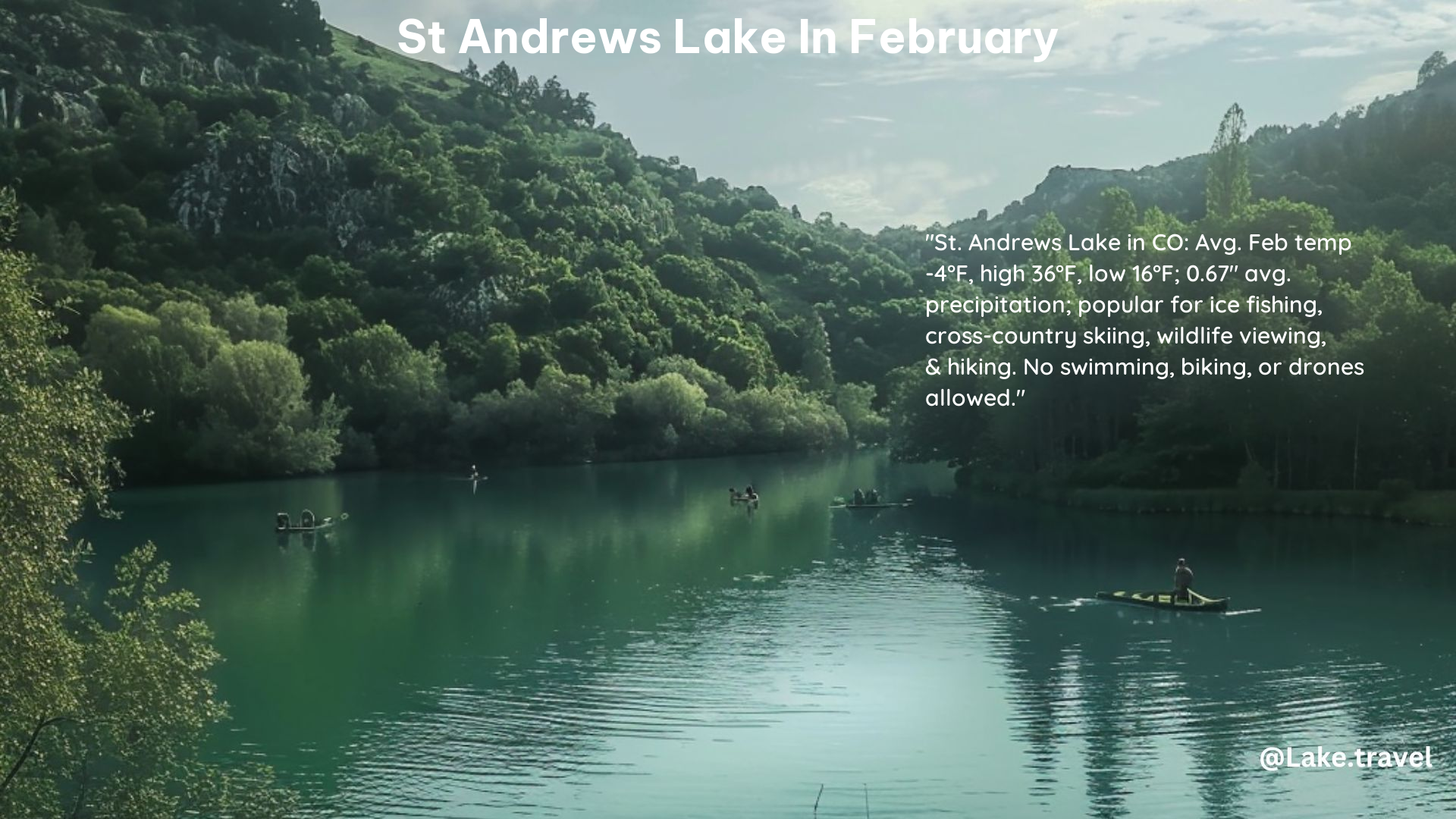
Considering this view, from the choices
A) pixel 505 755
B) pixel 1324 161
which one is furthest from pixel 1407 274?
pixel 1324 161

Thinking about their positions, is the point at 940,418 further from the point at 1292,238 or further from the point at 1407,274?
the point at 1407,274

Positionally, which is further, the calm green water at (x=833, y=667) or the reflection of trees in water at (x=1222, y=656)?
the reflection of trees in water at (x=1222, y=656)

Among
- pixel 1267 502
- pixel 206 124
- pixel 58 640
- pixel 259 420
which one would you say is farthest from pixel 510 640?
pixel 206 124

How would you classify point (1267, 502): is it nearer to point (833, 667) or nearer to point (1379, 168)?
point (833, 667)

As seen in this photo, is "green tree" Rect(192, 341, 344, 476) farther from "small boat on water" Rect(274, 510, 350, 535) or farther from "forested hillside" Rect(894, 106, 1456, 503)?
"forested hillside" Rect(894, 106, 1456, 503)

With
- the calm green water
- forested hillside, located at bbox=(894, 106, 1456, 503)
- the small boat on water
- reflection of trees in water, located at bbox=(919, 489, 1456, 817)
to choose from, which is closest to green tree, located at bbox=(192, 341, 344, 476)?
the small boat on water

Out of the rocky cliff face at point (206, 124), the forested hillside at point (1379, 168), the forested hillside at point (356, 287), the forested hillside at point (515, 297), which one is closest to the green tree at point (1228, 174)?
the forested hillside at point (515, 297)

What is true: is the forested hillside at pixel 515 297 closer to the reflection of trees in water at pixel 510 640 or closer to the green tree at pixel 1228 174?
the green tree at pixel 1228 174
